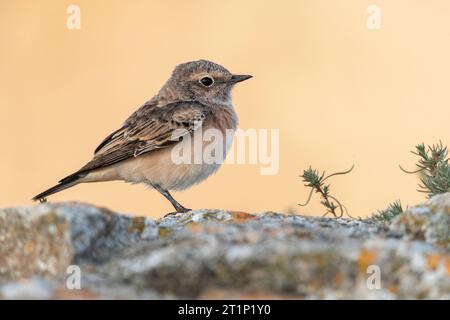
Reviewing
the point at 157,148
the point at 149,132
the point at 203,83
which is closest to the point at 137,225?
the point at 157,148

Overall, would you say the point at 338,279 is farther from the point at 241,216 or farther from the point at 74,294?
the point at 241,216

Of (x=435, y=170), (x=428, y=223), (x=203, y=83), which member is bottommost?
(x=428, y=223)

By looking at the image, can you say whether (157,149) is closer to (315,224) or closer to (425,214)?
(315,224)

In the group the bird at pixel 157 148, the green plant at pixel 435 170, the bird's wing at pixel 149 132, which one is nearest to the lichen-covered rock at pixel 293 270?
the green plant at pixel 435 170

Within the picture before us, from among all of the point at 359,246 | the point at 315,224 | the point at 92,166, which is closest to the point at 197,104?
the point at 92,166

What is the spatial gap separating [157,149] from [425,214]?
17.9 feet

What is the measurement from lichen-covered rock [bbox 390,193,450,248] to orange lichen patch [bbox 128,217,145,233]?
150 cm

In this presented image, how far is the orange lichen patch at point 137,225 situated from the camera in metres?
4.15

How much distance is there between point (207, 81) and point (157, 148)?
1701 millimetres

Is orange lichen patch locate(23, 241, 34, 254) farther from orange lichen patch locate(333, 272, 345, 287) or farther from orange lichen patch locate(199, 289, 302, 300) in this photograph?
orange lichen patch locate(333, 272, 345, 287)

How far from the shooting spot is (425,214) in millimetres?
4215

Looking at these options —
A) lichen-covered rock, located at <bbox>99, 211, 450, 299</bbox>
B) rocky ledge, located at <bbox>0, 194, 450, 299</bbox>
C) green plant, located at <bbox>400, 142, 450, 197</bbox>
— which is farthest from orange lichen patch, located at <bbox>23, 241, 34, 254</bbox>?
green plant, located at <bbox>400, 142, 450, 197</bbox>

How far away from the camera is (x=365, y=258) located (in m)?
3.47

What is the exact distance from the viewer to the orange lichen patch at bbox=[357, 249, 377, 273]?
3434 millimetres
